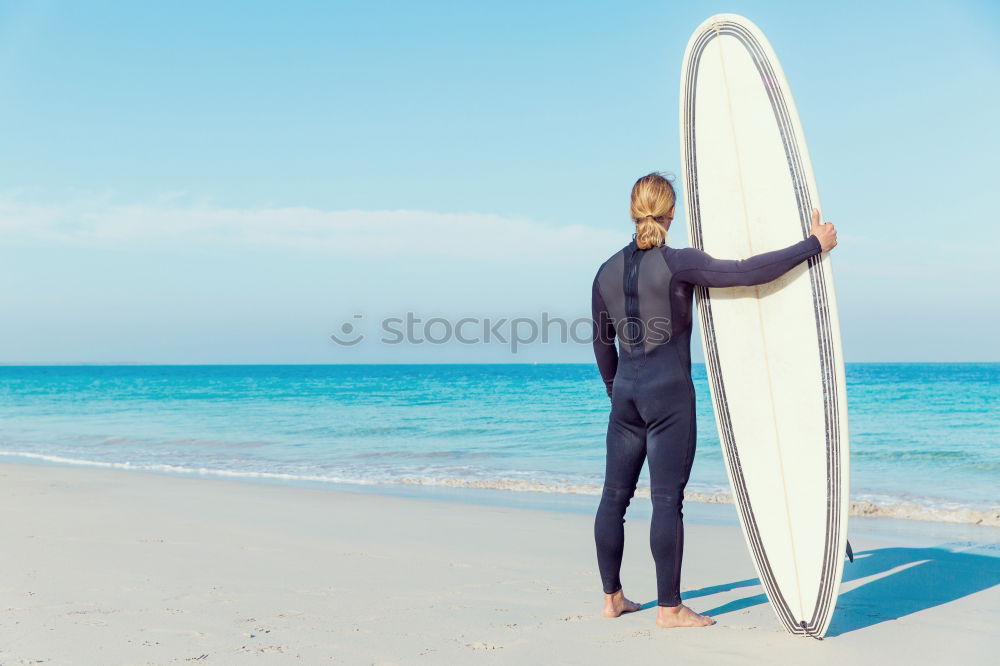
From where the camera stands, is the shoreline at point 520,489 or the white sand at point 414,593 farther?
the shoreline at point 520,489

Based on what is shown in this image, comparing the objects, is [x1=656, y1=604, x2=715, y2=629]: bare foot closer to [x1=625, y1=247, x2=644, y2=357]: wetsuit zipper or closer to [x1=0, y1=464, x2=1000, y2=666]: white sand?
[x1=0, y1=464, x2=1000, y2=666]: white sand

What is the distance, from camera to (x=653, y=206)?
281cm

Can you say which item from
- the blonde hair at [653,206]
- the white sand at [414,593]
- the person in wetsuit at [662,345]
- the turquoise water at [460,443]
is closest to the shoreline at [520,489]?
the turquoise water at [460,443]

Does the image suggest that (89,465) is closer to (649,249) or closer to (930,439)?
(649,249)

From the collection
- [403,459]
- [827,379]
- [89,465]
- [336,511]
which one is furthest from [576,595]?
[89,465]

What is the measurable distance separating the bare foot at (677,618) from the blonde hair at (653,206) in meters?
1.36

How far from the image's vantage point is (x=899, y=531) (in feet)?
18.0

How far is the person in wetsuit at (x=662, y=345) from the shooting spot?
9.17ft

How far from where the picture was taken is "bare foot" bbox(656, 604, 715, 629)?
2.92m

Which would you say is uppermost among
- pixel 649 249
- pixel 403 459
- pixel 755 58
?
pixel 755 58

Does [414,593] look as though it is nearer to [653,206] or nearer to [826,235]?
[653,206]

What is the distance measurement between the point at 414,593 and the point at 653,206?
79.1 inches

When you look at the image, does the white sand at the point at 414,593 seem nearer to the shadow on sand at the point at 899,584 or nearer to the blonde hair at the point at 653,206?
the shadow on sand at the point at 899,584

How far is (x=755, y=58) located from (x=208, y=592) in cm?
320
